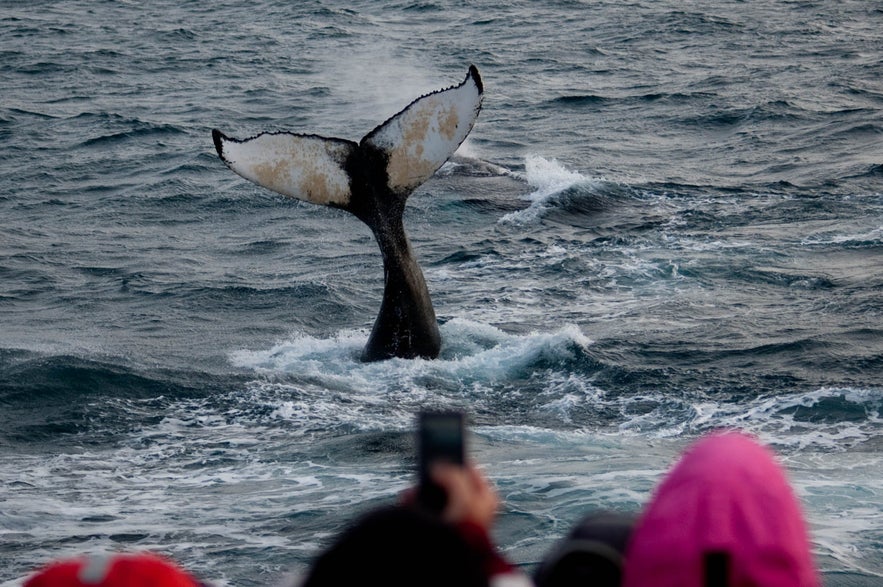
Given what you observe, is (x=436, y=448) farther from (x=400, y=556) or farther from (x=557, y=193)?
(x=557, y=193)

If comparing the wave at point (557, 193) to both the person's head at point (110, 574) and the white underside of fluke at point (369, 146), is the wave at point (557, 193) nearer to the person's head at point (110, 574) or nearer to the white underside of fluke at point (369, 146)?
the white underside of fluke at point (369, 146)

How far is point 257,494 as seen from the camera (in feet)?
25.8

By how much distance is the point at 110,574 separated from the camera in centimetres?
235

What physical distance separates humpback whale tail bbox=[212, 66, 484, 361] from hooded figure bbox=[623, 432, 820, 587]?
6.68 m

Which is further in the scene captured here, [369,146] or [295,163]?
[369,146]

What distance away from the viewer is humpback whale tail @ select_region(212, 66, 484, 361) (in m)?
9.09

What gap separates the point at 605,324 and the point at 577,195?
5.20 m

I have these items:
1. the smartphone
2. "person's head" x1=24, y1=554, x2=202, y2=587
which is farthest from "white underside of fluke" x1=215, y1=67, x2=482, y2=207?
the smartphone

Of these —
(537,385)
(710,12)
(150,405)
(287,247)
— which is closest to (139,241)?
(287,247)

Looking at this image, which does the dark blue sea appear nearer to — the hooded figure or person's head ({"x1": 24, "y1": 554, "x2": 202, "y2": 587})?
the hooded figure

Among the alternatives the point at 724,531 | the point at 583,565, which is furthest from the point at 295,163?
the point at 724,531

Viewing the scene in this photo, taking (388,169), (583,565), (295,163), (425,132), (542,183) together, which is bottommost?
(542,183)

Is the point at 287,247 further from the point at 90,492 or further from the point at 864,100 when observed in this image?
the point at 864,100

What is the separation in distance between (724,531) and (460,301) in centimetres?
1036
